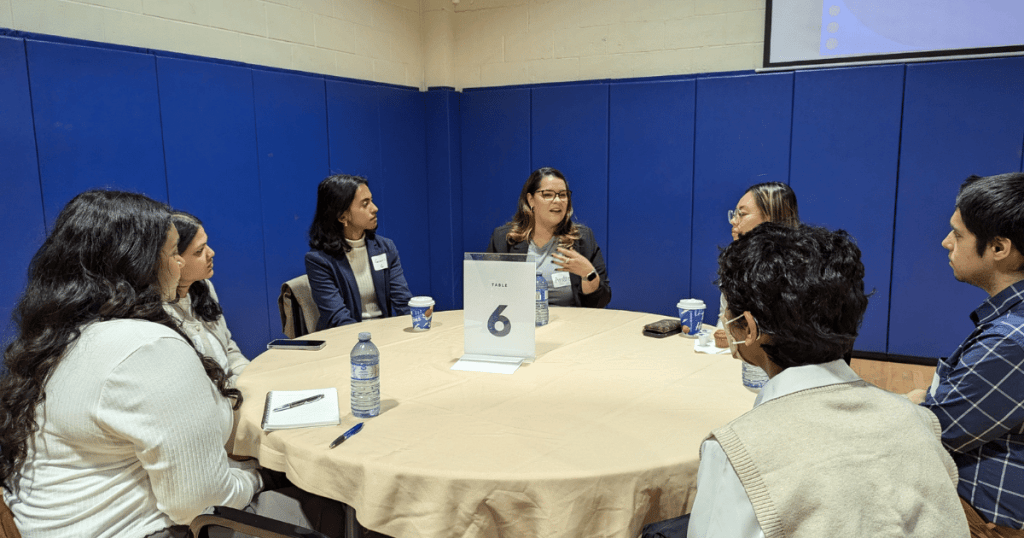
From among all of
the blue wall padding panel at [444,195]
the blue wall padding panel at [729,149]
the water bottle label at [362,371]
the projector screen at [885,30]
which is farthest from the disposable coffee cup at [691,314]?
the blue wall padding panel at [444,195]

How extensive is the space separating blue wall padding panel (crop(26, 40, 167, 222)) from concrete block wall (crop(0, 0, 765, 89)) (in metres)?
0.27

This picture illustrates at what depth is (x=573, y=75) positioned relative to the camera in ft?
16.8

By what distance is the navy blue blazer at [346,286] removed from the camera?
306 centimetres

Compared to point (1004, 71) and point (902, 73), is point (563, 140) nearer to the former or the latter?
point (902, 73)

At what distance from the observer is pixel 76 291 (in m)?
1.37

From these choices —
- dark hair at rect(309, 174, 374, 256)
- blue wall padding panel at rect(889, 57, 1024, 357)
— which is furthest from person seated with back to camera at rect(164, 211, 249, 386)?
blue wall padding panel at rect(889, 57, 1024, 357)

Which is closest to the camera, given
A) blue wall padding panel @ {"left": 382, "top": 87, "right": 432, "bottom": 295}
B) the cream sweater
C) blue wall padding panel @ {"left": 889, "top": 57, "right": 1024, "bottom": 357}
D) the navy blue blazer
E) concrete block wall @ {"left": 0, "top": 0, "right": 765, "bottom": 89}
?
the cream sweater

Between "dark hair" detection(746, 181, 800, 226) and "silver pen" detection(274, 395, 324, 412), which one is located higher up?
"dark hair" detection(746, 181, 800, 226)

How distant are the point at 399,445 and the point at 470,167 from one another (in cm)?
402

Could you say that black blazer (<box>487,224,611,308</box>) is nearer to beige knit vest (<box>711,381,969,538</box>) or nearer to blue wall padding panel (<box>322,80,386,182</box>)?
blue wall padding panel (<box>322,80,386,182</box>)

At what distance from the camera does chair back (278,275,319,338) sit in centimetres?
307

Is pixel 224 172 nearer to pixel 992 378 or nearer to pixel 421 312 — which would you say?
pixel 421 312

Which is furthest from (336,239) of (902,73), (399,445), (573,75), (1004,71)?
(1004,71)

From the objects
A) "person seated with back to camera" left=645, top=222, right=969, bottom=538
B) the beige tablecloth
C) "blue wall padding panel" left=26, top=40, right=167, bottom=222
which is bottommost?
the beige tablecloth
